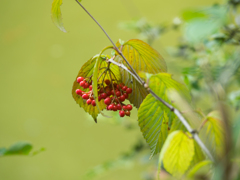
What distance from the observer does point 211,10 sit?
0.59 feet

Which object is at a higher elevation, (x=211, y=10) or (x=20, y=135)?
(x=20, y=135)

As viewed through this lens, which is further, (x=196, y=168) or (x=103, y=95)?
(x=103, y=95)

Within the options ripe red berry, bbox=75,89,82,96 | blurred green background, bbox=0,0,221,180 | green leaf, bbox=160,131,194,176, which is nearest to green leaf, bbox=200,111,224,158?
green leaf, bbox=160,131,194,176

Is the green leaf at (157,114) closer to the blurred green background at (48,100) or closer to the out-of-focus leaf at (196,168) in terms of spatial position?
the out-of-focus leaf at (196,168)

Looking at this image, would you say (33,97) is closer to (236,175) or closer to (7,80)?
(7,80)

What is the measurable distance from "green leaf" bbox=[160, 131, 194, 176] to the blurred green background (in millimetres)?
1082

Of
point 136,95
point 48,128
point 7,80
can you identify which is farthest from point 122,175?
point 136,95

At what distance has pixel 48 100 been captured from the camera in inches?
51.9

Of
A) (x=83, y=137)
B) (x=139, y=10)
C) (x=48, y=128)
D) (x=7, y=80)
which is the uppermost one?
(x=7, y=80)

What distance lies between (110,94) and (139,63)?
5 centimetres

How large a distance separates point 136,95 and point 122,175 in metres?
1.07

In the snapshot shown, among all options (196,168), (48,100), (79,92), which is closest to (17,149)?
(79,92)

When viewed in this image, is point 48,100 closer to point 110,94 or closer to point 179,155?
point 110,94

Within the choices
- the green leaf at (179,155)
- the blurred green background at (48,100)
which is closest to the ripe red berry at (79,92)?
the green leaf at (179,155)
